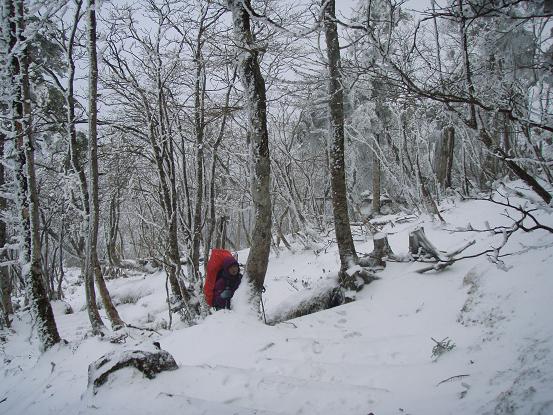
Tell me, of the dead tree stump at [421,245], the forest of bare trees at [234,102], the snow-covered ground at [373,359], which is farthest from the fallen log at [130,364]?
the dead tree stump at [421,245]

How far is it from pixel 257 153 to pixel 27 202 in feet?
15.7

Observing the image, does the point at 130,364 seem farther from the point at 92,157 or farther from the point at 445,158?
the point at 445,158

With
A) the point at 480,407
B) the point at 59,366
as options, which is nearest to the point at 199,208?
the point at 59,366

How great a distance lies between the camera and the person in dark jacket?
570cm

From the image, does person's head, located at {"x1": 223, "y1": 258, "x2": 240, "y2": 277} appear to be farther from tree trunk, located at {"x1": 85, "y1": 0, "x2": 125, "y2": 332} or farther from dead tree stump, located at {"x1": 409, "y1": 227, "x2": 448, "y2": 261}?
tree trunk, located at {"x1": 85, "y1": 0, "x2": 125, "y2": 332}

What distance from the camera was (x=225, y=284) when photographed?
5781 mm

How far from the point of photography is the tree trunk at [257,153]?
5164mm

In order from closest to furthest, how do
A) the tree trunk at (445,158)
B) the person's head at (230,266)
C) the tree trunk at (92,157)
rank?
the person's head at (230,266) < the tree trunk at (92,157) < the tree trunk at (445,158)

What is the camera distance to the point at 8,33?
616cm

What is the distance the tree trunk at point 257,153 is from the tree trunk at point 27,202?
4169mm

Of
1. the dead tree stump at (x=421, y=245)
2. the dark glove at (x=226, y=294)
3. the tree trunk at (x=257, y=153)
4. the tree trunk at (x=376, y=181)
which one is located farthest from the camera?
the tree trunk at (x=376, y=181)

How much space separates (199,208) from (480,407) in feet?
23.7

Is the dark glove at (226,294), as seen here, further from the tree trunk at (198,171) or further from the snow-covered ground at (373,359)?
the tree trunk at (198,171)

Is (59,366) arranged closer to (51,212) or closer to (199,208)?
(199,208)
